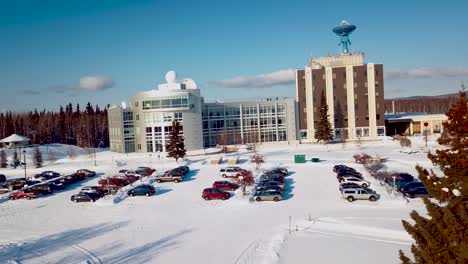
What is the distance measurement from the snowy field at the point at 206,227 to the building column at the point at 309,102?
110ft

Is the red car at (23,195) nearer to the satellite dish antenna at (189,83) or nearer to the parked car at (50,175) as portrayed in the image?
the parked car at (50,175)

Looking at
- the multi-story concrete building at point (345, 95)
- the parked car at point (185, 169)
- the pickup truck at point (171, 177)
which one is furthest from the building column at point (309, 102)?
the pickup truck at point (171, 177)

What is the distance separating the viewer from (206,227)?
79.3 feet

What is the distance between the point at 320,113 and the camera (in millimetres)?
67250

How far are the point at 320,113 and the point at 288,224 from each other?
4570 centimetres

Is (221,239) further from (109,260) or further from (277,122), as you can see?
(277,122)

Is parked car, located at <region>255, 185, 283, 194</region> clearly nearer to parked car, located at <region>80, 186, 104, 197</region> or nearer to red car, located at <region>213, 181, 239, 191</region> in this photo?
red car, located at <region>213, 181, 239, 191</region>

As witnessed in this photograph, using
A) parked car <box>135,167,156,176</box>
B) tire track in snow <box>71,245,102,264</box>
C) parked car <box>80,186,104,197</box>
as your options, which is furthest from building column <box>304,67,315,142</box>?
tire track in snow <box>71,245,102,264</box>

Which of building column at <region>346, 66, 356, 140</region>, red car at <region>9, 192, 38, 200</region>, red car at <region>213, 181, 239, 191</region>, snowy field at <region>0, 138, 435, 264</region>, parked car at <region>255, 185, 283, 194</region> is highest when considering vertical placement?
building column at <region>346, 66, 356, 140</region>

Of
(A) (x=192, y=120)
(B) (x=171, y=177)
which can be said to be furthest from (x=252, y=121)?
(B) (x=171, y=177)

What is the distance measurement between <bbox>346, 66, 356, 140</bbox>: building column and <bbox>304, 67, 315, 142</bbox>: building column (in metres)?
6.27

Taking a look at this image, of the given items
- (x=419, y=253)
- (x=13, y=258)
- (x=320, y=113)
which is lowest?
(x=13, y=258)

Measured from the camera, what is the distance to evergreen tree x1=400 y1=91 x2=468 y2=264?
9.88 m

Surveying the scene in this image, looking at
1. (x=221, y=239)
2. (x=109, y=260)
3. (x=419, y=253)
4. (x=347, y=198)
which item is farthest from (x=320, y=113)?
(x=419, y=253)
